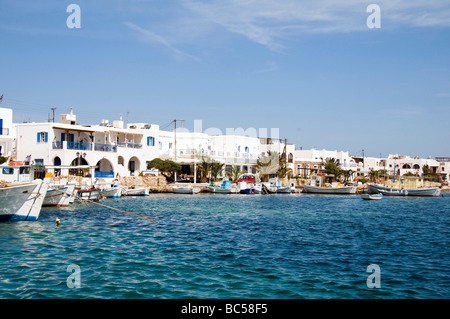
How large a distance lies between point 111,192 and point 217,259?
121ft

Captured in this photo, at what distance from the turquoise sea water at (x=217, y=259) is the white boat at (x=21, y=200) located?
1025mm

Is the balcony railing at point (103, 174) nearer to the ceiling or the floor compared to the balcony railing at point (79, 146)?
nearer to the floor

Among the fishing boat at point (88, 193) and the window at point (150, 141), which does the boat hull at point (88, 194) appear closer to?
the fishing boat at point (88, 193)

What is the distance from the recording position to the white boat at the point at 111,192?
51375 millimetres

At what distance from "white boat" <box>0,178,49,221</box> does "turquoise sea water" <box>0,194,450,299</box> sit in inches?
40.3

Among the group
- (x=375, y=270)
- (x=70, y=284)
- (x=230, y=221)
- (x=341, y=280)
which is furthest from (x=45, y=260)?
(x=230, y=221)

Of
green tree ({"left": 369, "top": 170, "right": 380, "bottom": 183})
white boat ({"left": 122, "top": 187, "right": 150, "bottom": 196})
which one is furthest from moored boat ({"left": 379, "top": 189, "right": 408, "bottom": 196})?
white boat ({"left": 122, "top": 187, "right": 150, "bottom": 196})

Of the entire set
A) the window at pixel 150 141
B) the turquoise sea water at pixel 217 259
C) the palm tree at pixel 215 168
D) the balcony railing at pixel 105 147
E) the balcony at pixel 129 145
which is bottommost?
the turquoise sea water at pixel 217 259

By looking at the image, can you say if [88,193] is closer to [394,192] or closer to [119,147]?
[119,147]

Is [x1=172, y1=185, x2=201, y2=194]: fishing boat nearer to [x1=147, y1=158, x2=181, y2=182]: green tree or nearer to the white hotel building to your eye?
[x1=147, y1=158, x2=181, y2=182]: green tree

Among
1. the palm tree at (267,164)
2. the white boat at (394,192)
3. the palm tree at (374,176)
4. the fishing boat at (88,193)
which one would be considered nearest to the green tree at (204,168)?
the palm tree at (267,164)

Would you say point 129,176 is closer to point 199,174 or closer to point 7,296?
point 199,174

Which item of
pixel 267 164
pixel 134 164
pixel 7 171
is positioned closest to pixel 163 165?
pixel 134 164

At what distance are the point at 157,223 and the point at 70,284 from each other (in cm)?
1593
